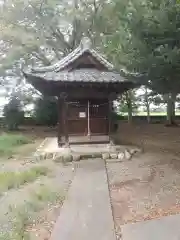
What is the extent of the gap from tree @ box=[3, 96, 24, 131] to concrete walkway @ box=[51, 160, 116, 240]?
14071mm

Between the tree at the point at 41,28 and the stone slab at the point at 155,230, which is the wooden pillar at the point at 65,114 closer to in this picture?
the stone slab at the point at 155,230

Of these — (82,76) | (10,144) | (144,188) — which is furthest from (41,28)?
(144,188)

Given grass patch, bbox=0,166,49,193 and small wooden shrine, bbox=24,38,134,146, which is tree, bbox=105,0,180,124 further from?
grass patch, bbox=0,166,49,193

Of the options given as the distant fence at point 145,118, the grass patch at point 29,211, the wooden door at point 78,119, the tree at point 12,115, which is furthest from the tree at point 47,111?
the grass patch at point 29,211

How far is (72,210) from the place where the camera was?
507 centimetres

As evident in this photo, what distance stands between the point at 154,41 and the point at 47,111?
48.0ft

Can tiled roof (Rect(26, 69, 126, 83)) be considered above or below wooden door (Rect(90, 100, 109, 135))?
above

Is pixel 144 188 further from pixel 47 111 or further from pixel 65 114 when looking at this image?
pixel 47 111

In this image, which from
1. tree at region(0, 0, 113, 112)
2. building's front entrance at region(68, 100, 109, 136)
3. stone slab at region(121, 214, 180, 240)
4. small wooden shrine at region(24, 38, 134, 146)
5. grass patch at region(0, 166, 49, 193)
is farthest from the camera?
tree at region(0, 0, 113, 112)

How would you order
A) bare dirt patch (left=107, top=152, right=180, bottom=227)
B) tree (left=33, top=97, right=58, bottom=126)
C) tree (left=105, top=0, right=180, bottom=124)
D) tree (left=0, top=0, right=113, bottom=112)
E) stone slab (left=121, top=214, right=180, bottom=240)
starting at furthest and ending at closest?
1. tree (left=33, top=97, right=58, bottom=126)
2. tree (left=0, top=0, right=113, bottom=112)
3. tree (left=105, top=0, right=180, bottom=124)
4. bare dirt patch (left=107, top=152, right=180, bottom=227)
5. stone slab (left=121, top=214, right=180, bottom=240)

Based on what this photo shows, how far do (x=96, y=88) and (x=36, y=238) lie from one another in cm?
835

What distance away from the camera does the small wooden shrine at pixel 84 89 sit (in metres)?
11.1

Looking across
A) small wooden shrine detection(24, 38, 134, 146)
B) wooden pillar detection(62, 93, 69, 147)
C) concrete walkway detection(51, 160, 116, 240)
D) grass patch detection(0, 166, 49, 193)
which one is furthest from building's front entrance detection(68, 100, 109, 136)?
concrete walkway detection(51, 160, 116, 240)

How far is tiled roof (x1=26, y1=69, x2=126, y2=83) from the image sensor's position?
10711mm
